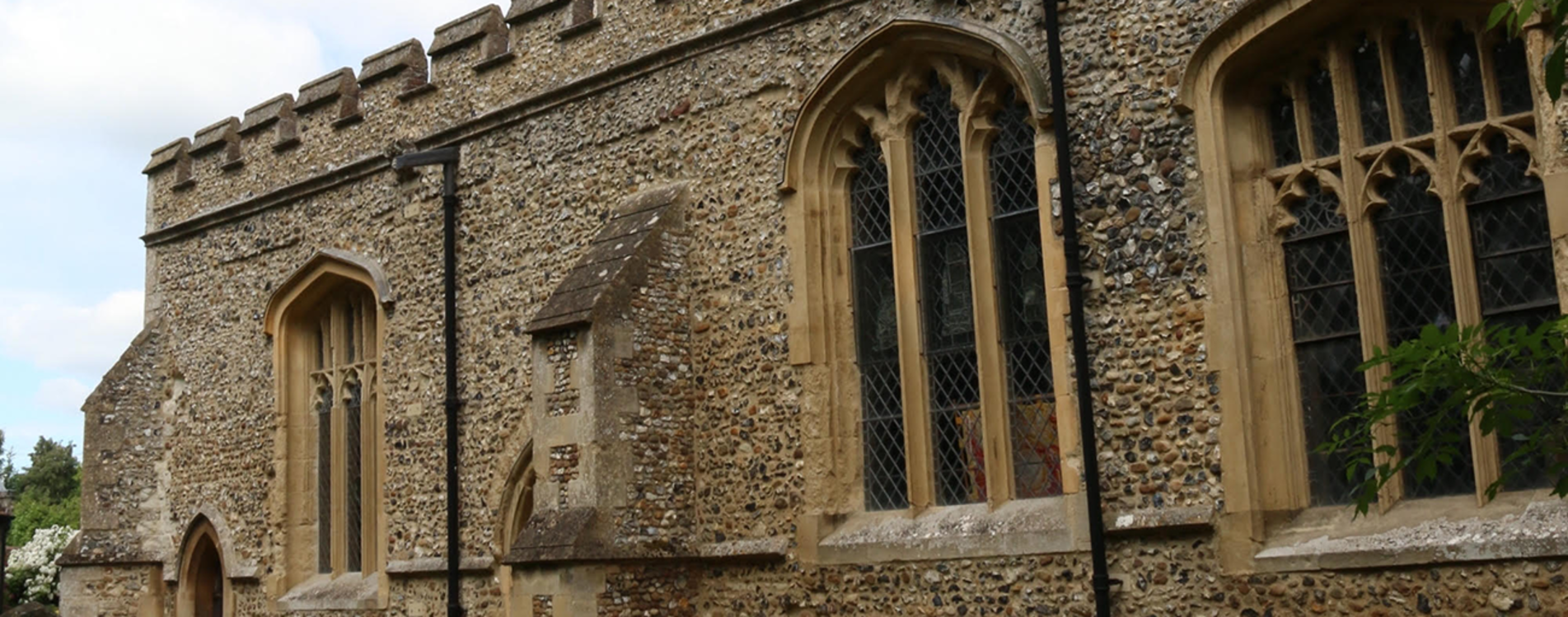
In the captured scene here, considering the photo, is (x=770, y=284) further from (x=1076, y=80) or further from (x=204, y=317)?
(x=204, y=317)

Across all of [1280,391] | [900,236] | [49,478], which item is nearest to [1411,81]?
[1280,391]

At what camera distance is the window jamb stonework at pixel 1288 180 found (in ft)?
28.0

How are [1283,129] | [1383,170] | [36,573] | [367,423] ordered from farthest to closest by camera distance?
[36,573] → [367,423] → [1283,129] → [1383,170]

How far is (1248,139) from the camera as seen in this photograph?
9.38m

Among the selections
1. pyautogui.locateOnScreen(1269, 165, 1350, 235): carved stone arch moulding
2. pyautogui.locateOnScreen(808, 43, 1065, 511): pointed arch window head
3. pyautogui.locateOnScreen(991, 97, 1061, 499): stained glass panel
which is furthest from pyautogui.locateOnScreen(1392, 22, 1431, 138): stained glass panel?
pyautogui.locateOnScreen(991, 97, 1061, 499): stained glass panel

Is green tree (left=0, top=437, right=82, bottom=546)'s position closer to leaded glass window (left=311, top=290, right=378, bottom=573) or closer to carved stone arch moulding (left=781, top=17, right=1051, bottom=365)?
leaded glass window (left=311, top=290, right=378, bottom=573)

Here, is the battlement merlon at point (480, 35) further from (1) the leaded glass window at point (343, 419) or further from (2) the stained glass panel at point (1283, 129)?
(2) the stained glass panel at point (1283, 129)

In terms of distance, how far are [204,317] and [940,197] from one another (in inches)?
362

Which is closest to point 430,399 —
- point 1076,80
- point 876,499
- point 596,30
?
point 596,30

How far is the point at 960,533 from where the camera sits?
10078 millimetres

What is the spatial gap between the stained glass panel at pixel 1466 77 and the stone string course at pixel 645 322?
1.20 metres

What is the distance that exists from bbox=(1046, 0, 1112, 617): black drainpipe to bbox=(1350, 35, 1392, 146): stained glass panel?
5.41 feet

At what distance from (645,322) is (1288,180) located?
14.8ft

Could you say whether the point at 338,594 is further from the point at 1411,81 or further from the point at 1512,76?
the point at 1512,76
